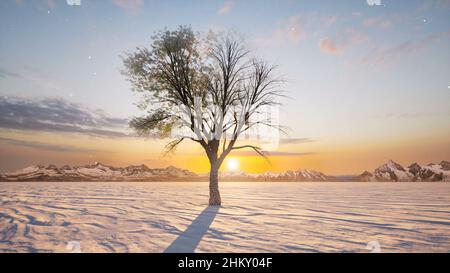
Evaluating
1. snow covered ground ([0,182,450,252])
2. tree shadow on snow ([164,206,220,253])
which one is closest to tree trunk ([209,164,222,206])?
snow covered ground ([0,182,450,252])

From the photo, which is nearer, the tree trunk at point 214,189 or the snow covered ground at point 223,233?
the snow covered ground at point 223,233

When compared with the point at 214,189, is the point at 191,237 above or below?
below

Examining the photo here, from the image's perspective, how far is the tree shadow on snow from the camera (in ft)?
24.4

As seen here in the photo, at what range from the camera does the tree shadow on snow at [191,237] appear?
24.4 ft

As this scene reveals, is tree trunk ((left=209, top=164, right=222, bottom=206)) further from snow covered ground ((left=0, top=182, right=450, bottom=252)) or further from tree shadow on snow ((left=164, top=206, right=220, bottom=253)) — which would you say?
tree shadow on snow ((left=164, top=206, right=220, bottom=253))

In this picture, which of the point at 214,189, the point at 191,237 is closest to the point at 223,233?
the point at 191,237

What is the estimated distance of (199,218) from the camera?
40.9ft

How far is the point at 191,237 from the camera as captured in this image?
8.80m

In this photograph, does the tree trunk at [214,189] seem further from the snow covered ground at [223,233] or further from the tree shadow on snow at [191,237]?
the tree shadow on snow at [191,237]

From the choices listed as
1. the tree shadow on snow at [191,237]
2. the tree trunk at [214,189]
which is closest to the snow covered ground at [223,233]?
the tree shadow on snow at [191,237]

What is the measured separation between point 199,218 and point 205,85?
31.8ft

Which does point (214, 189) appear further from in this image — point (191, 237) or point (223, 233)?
point (191, 237)

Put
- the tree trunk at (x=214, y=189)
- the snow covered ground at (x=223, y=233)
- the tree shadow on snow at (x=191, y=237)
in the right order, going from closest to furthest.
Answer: the tree shadow on snow at (x=191, y=237) < the snow covered ground at (x=223, y=233) < the tree trunk at (x=214, y=189)
